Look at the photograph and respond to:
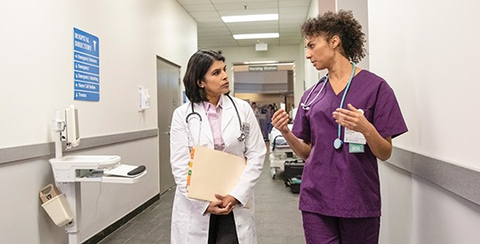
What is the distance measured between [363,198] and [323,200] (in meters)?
0.15

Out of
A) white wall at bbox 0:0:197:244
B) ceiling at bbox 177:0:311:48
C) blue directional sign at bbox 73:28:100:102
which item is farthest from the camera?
ceiling at bbox 177:0:311:48

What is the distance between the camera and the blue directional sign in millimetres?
2838

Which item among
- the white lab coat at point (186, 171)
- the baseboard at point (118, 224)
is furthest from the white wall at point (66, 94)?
the white lab coat at point (186, 171)

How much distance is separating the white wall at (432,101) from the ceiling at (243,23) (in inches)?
172

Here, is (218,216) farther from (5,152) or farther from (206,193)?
(5,152)

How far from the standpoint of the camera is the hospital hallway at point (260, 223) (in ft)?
10.4

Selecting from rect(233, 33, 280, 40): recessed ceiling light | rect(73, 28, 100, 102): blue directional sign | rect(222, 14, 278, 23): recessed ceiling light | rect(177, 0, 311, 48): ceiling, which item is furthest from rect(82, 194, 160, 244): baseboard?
rect(233, 33, 280, 40): recessed ceiling light

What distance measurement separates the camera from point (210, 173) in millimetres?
1474

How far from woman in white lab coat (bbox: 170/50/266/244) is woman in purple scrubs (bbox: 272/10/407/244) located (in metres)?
0.23

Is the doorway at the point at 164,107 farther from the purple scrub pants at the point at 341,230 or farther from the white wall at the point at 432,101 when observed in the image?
the purple scrub pants at the point at 341,230

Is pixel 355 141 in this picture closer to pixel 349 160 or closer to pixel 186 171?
pixel 349 160

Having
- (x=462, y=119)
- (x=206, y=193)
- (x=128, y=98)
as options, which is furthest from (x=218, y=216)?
(x=128, y=98)

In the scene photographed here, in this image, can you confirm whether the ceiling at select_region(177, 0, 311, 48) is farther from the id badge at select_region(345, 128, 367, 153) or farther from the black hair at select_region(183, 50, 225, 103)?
the id badge at select_region(345, 128, 367, 153)

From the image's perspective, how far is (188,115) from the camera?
61.6 inches
